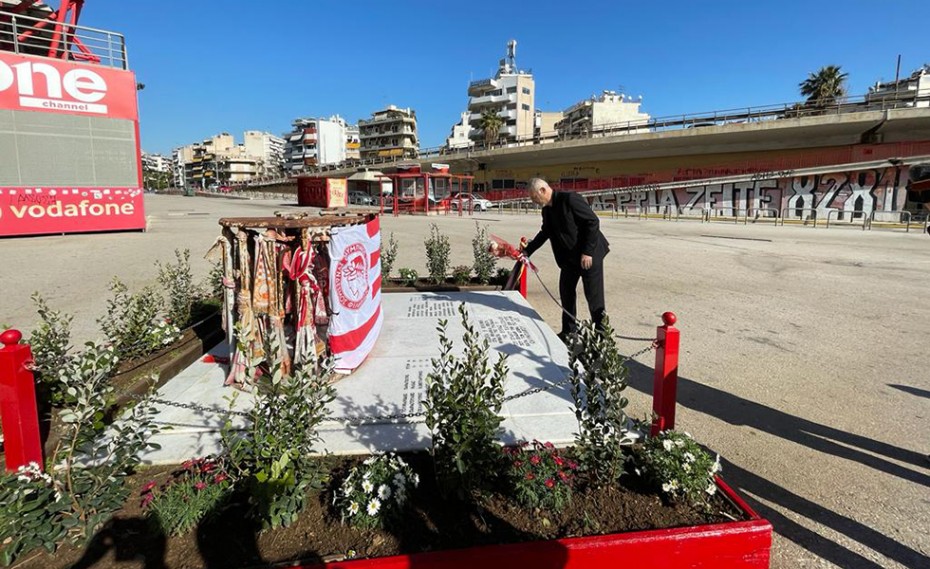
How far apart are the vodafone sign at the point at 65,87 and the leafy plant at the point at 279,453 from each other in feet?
63.8

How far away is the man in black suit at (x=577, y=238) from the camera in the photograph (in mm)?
5125

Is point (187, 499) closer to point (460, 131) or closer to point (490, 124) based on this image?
point (490, 124)

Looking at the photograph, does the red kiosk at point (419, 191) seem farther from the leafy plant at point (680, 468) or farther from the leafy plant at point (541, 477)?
the leafy plant at point (680, 468)

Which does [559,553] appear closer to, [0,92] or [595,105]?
[0,92]

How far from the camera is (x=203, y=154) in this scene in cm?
A: 15225

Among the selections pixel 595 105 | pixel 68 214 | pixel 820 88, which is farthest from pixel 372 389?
pixel 595 105

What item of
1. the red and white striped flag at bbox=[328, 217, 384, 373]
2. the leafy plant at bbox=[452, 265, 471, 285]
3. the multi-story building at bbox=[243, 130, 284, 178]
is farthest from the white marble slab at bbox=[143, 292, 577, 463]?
the multi-story building at bbox=[243, 130, 284, 178]

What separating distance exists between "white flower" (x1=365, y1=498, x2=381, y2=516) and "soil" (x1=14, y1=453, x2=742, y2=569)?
0.10 m

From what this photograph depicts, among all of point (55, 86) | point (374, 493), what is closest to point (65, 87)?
point (55, 86)

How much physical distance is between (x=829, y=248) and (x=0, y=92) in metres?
26.4

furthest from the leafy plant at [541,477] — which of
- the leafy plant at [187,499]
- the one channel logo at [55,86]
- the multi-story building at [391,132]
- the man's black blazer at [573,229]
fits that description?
the multi-story building at [391,132]

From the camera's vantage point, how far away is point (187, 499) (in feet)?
7.71

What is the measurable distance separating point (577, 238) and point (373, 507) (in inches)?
147

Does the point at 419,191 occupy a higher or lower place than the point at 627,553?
higher
